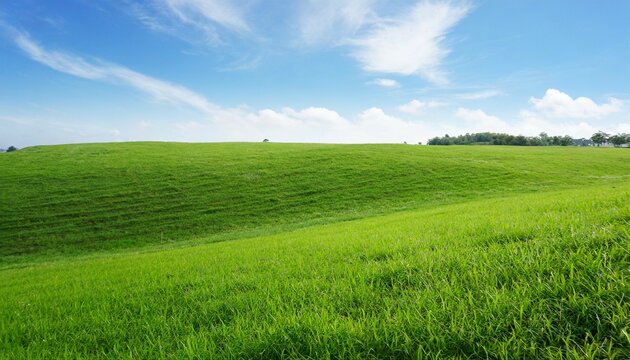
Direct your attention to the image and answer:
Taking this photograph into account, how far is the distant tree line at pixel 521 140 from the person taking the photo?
5384 inches

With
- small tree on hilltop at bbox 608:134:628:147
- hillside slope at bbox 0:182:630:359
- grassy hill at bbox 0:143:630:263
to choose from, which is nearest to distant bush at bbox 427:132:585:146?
small tree on hilltop at bbox 608:134:628:147

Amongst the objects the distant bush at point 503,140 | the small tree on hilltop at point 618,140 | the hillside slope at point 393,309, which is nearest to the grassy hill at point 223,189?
the hillside slope at point 393,309

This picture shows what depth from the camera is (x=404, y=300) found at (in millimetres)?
3195

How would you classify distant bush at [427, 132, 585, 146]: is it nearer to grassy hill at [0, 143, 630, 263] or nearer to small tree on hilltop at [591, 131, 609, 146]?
small tree on hilltop at [591, 131, 609, 146]

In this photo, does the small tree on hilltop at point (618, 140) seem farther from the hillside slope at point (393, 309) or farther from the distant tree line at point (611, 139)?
the hillside slope at point (393, 309)

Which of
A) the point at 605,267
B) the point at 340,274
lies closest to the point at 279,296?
the point at 340,274

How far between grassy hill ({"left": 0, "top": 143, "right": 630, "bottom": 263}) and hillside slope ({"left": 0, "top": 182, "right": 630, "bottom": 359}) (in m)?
20.4

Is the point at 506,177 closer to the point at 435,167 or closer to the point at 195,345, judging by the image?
the point at 435,167

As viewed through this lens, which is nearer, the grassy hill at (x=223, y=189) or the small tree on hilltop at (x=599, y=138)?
the grassy hill at (x=223, y=189)

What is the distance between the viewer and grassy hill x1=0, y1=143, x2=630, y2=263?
1126 inches

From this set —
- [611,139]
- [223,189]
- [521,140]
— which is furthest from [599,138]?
[223,189]

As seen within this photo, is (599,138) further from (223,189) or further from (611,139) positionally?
(223,189)

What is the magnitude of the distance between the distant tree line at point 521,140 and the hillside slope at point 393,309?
509 ft

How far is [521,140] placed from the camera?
445ft
